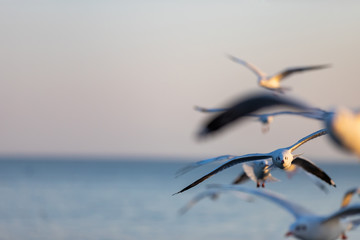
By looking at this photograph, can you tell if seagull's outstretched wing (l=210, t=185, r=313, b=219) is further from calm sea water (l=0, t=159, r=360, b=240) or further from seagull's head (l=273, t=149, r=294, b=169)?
calm sea water (l=0, t=159, r=360, b=240)

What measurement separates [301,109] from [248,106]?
0.59 m

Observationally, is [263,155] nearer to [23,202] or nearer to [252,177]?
[252,177]

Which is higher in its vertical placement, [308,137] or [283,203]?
[308,137]

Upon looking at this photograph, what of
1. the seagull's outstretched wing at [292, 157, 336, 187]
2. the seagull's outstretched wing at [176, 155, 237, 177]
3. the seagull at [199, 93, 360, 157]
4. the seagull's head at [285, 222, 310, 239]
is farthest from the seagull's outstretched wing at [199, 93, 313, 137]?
the seagull's outstretched wing at [292, 157, 336, 187]

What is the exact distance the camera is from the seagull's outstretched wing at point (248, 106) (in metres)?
8.77

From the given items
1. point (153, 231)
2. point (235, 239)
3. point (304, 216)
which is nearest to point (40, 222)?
point (153, 231)

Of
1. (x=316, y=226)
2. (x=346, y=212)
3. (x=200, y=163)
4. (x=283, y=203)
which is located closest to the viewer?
(x=346, y=212)

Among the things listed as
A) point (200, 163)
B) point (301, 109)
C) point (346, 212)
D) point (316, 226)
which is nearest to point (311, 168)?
point (200, 163)

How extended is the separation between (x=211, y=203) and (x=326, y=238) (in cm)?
4242

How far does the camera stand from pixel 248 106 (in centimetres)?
886

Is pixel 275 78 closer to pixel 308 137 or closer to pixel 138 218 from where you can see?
pixel 308 137

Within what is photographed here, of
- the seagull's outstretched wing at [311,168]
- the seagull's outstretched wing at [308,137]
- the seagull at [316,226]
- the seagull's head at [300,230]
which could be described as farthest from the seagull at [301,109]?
the seagull's outstretched wing at [311,168]

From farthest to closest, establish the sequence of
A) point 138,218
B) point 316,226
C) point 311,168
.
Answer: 1. point 138,218
2. point 311,168
3. point 316,226

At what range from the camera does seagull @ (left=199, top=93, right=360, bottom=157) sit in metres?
8.80
